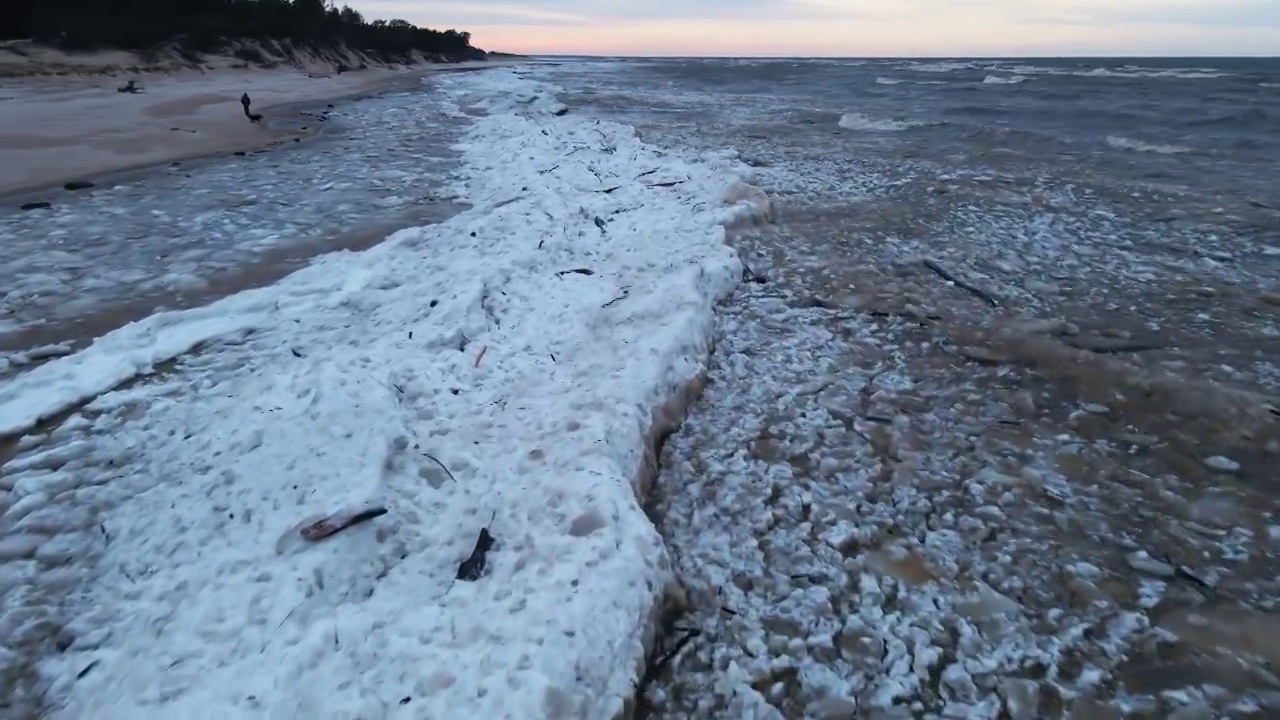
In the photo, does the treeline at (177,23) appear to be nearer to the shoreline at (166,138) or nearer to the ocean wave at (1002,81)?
the shoreline at (166,138)

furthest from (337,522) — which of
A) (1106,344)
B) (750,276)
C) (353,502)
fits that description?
(1106,344)

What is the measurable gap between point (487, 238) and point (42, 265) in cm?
345

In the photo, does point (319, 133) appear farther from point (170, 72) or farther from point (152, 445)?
point (170, 72)

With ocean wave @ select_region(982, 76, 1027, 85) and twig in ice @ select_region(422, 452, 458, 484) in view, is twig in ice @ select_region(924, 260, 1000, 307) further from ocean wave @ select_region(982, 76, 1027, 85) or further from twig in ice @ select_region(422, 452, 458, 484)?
ocean wave @ select_region(982, 76, 1027, 85)

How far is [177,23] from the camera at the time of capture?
25.5m

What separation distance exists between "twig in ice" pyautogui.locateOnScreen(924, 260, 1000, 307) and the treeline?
26655 millimetres

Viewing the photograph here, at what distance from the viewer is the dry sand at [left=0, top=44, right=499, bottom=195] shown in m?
9.19

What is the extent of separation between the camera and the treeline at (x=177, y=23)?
850 inches

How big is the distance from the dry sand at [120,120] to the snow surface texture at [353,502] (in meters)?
6.37

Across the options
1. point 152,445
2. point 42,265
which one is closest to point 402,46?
point 42,265

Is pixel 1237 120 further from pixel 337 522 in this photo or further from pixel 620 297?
pixel 337 522

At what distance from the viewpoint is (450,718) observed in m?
1.90

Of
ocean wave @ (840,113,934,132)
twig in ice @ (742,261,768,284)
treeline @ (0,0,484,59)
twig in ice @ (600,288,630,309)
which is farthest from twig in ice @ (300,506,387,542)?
treeline @ (0,0,484,59)

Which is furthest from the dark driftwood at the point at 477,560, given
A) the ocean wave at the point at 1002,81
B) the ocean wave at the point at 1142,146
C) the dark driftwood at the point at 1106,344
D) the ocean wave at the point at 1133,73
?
the ocean wave at the point at 1133,73
